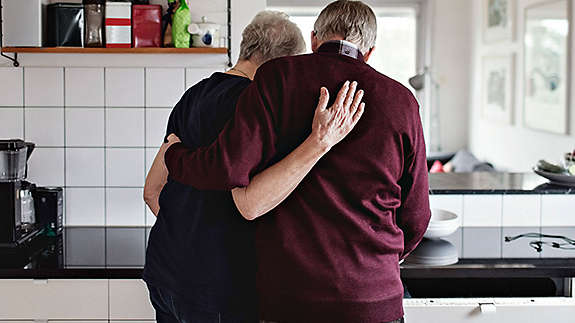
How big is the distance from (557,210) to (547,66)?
7.94ft

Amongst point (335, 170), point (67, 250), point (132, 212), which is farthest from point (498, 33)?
point (335, 170)

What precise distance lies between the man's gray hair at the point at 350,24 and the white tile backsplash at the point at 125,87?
4.23 feet

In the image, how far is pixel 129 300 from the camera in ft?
7.63

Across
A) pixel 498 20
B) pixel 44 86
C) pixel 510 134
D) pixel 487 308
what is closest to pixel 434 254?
pixel 487 308

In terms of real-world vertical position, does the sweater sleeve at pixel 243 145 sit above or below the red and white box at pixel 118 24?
below

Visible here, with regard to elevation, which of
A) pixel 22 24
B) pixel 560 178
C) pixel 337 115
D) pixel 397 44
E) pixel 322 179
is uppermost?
pixel 397 44

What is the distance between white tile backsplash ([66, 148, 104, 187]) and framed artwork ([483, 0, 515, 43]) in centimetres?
387

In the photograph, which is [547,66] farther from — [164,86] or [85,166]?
[85,166]

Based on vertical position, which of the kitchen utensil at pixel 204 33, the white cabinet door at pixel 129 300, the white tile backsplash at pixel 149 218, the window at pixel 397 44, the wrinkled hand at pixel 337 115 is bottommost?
the white cabinet door at pixel 129 300

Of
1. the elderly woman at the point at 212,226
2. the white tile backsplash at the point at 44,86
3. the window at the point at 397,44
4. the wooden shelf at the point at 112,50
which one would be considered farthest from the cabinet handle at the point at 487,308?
the window at the point at 397,44

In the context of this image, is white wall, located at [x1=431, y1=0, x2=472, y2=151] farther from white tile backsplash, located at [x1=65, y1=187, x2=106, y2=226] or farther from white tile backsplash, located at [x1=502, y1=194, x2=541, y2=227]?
white tile backsplash, located at [x1=65, y1=187, x2=106, y2=226]

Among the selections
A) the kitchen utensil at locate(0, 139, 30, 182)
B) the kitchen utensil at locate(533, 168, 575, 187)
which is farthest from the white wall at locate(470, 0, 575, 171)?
the kitchen utensil at locate(0, 139, 30, 182)

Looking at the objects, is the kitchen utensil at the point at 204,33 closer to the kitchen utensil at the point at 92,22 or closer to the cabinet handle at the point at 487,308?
the kitchen utensil at the point at 92,22

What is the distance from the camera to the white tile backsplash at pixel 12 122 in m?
2.80
